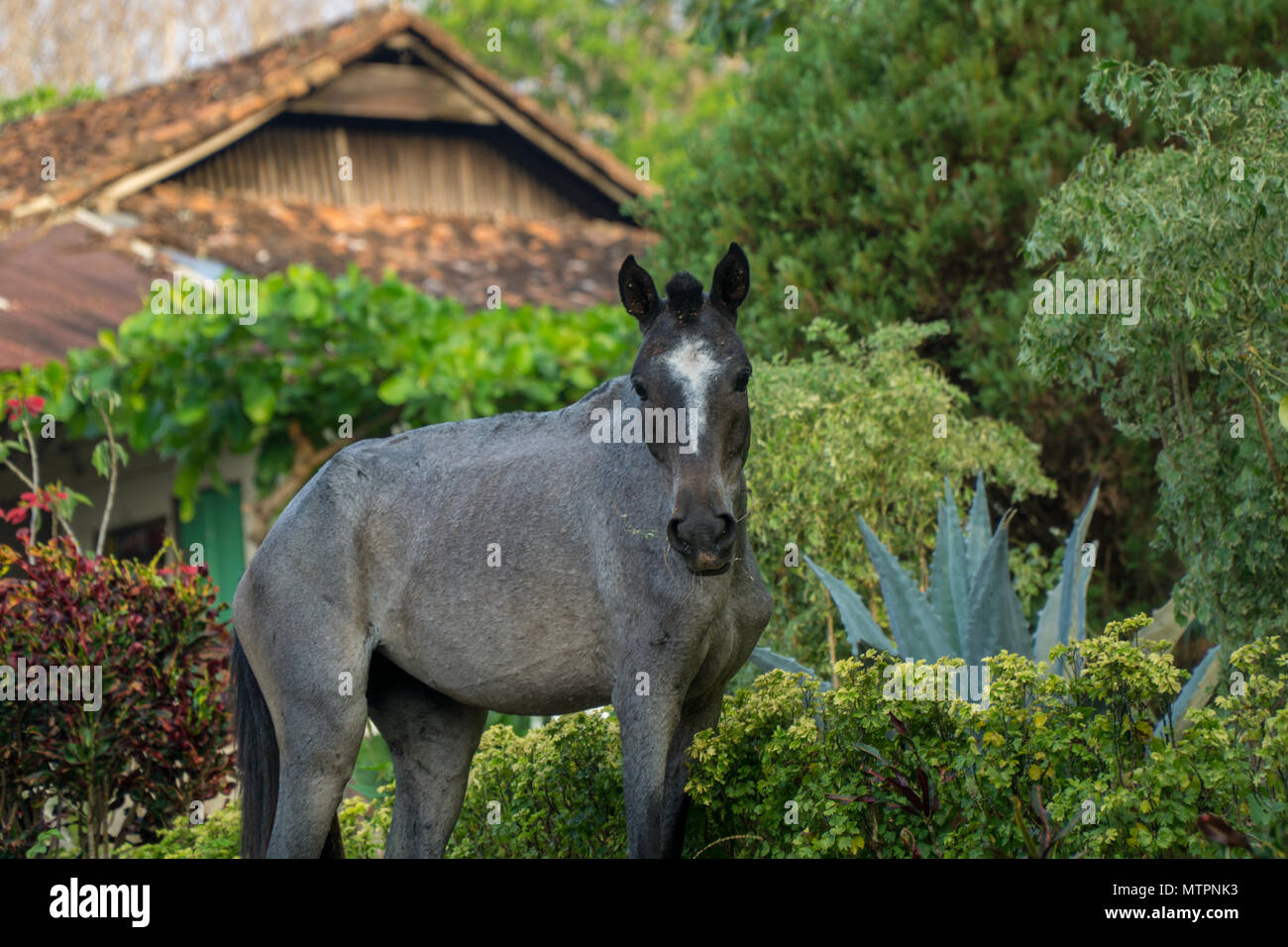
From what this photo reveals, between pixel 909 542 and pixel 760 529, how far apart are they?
792mm

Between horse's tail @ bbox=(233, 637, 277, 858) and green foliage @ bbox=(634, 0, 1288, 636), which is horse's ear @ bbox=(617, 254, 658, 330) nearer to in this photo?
horse's tail @ bbox=(233, 637, 277, 858)

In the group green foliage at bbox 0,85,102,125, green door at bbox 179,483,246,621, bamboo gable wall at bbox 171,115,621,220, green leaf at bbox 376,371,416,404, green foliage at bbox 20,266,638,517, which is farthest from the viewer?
green foliage at bbox 0,85,102,125

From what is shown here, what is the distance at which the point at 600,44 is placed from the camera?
2817cm

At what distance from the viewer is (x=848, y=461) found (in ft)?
20.6

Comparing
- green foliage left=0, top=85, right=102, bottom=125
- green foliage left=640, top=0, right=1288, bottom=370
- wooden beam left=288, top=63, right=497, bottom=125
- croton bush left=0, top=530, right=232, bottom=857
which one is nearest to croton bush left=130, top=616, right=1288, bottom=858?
croton bush left=0, top=530, right=232, bottom=857

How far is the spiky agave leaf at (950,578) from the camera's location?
566 cm

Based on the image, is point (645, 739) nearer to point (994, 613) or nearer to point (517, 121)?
point (994, 613)

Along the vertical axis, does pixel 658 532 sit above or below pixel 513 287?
below

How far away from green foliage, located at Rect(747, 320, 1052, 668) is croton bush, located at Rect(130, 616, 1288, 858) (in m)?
1.97

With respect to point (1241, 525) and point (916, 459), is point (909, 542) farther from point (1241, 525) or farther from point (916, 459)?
point (1241, 525)

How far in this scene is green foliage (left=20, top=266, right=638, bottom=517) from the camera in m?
9.59
